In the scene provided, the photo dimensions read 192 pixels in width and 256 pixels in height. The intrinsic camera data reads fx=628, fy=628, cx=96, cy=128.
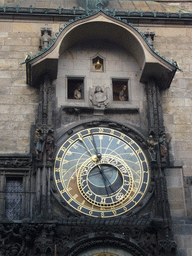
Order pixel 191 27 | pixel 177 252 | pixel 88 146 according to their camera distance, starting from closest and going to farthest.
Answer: pixel 177 252, pixel 88 146, pixel 191 27

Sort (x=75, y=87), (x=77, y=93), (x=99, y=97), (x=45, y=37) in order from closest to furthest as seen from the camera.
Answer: (x=99, y=97) < (x=77, y=93) < (x=75, y=87) < (x=45, y=37)

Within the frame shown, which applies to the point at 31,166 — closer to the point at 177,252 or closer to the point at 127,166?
the point at 127,166

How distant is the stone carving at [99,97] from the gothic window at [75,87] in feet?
1.13

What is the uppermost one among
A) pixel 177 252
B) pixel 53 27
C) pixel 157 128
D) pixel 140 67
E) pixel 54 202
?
pixel 53 27

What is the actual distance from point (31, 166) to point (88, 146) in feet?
4.70

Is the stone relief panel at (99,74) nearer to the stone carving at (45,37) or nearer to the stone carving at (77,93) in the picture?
the stone carving at (77,93)

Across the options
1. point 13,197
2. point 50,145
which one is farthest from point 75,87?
point 13,197

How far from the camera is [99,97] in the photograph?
50.9 feet

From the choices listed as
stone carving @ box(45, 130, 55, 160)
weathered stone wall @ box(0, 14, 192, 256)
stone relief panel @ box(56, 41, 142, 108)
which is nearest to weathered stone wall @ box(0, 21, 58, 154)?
weathered stone wall @ box(0, 14, 192, 256)

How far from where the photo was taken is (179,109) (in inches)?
623

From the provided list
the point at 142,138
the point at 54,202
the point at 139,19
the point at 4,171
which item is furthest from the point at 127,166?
the point at 139,19

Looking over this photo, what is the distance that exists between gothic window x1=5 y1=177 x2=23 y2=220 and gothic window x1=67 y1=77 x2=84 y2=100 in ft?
8.56

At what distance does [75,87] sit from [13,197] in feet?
10.9

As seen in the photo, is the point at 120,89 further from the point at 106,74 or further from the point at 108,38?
the point at 108,38
